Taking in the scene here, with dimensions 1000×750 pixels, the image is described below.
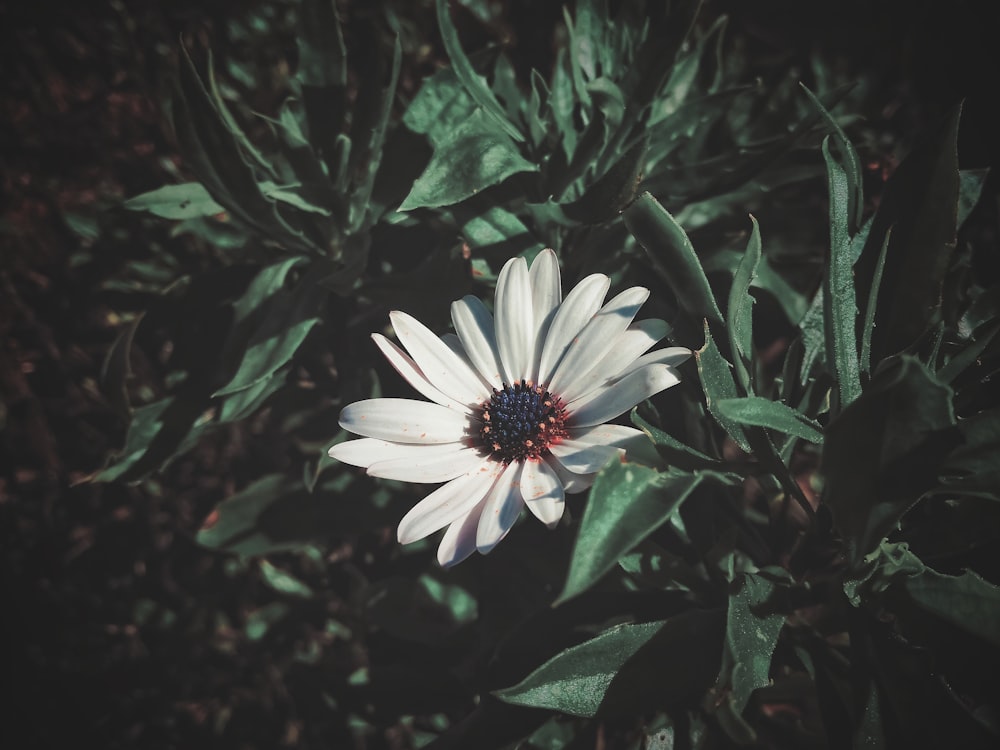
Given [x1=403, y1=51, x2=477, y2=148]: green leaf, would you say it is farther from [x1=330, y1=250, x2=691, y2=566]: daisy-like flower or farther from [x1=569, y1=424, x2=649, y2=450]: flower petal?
[x1=569, y1=424, x2=649, y2=450]: flower petal

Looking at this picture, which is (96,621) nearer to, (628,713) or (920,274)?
(628,713)

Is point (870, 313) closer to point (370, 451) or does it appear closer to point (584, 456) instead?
point (584, 456)

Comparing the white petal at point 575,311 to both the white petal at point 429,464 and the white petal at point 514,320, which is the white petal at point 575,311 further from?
the white petal at point 429,464

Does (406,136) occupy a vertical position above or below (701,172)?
above

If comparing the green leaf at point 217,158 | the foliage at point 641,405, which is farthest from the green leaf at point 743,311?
the green leaf at point 217,158

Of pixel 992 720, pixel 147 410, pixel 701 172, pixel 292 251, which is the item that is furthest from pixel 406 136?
pixel 992 720

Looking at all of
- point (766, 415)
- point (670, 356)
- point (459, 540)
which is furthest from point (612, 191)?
point (459, 540)
